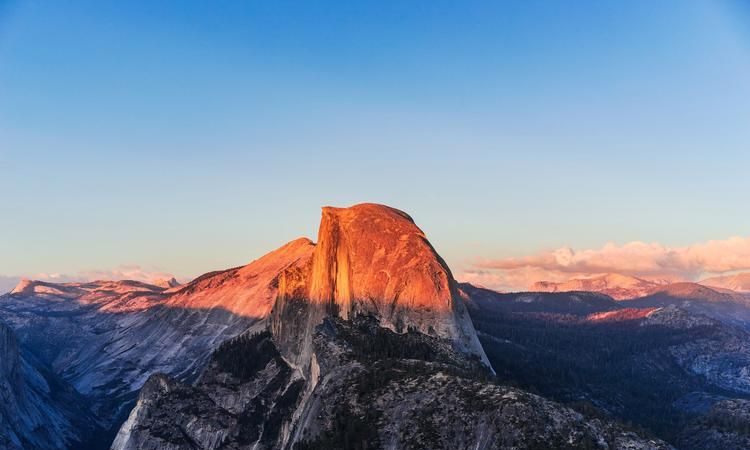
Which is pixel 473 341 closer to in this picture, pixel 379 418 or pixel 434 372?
pixel 434 372

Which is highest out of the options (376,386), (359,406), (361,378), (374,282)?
(374,282)

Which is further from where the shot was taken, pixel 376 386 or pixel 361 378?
pixel 361 378

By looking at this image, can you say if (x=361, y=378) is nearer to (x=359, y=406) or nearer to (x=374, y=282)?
(x=359, y=406)

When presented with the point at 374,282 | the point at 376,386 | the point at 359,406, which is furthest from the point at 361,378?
the point at 374,282

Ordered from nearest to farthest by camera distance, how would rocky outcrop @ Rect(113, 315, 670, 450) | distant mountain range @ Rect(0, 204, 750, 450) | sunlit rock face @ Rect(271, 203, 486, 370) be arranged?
rocky outcrop @ Rect(113, 315, 670, 450)
distant mountain range @ Rect(0, 204, 750, 450)
sunlit rock face @ Rect(271, 203, 486, 370)

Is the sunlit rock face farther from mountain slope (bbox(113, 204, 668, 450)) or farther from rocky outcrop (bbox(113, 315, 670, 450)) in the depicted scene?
rocky outcrop (bbox(113, 315, 670, 450))

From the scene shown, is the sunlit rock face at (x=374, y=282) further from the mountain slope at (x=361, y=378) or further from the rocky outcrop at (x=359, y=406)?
the rocky outcrop at (x=359, y=406)

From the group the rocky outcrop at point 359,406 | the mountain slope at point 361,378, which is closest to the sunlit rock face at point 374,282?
the mountain slope at point 361,378

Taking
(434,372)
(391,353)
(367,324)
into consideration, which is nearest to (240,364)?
(367,324)

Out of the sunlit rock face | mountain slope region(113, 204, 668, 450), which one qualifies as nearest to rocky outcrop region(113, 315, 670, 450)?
mountain slope region(113, 204, 668, 450)
